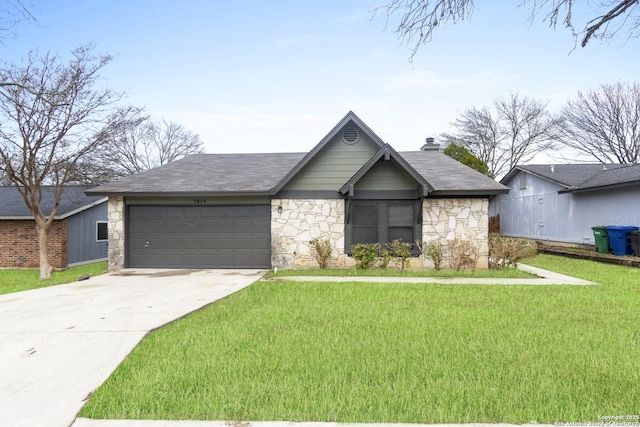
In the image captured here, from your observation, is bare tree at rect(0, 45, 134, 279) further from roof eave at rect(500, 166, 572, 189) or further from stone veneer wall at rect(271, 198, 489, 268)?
roof eave at rect(500, 166, 572, 189)

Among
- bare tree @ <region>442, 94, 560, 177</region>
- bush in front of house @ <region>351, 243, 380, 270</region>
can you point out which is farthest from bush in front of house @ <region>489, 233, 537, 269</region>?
bare tree @ <region>442, 94, 560, 177</region>

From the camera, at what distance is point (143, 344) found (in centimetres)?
437

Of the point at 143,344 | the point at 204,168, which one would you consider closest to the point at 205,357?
the point at 143,344

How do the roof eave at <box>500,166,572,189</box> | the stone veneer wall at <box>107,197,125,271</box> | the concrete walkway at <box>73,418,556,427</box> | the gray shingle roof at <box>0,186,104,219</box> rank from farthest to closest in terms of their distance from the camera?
the roof eave at <box>500,166,572,189</box>, the gray shingle roof at <box>0,186,104,219</box>, the stone veneer wall at <box>107,197,125,271</box>, the concrete walkway at <box>73,418,556,427</box>

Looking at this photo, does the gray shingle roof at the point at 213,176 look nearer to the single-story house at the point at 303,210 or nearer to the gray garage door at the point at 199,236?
the single-story house at the point at 303,210

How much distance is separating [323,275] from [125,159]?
98.3 ft

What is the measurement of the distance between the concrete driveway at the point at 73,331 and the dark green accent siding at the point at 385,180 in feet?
14.7

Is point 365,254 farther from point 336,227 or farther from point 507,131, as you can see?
point 507,131

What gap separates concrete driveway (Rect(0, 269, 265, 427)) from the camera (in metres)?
3.10

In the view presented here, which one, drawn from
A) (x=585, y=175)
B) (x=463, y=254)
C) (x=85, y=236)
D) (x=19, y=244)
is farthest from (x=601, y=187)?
(x=19, y=244)

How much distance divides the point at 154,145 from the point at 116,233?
26.6 metres

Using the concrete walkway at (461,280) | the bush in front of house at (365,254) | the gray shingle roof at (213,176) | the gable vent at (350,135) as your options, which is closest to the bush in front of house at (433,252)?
the concrete walkway at (461,280)

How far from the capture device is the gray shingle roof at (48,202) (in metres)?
15.3

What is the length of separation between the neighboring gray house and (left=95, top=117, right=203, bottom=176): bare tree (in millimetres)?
30023
